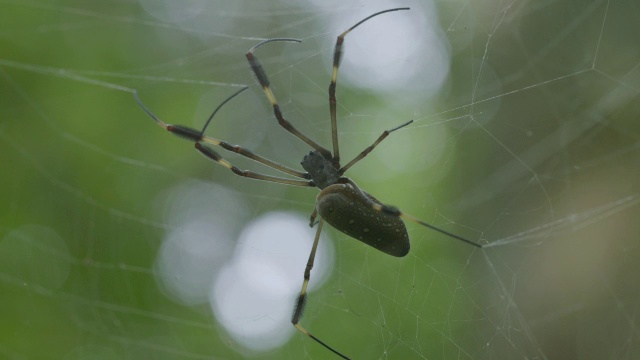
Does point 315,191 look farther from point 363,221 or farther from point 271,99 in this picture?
point 363,221

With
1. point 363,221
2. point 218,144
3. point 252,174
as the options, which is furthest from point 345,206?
point 218,144

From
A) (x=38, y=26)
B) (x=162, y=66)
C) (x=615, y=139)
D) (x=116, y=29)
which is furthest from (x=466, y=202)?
(x=38, y=26)

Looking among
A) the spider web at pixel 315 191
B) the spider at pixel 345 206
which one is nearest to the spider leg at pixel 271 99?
the spider at pixel 345 206

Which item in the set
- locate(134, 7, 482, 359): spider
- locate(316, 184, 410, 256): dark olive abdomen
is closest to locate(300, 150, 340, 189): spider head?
locate(134, 7, 482, 359): spider

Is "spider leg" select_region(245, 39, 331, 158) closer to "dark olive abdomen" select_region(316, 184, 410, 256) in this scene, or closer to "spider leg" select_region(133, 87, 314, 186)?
"spider leg" select_region(133, 87, 314, 186)

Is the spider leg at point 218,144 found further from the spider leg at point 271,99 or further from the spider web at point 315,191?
the spider web at point 315,191
